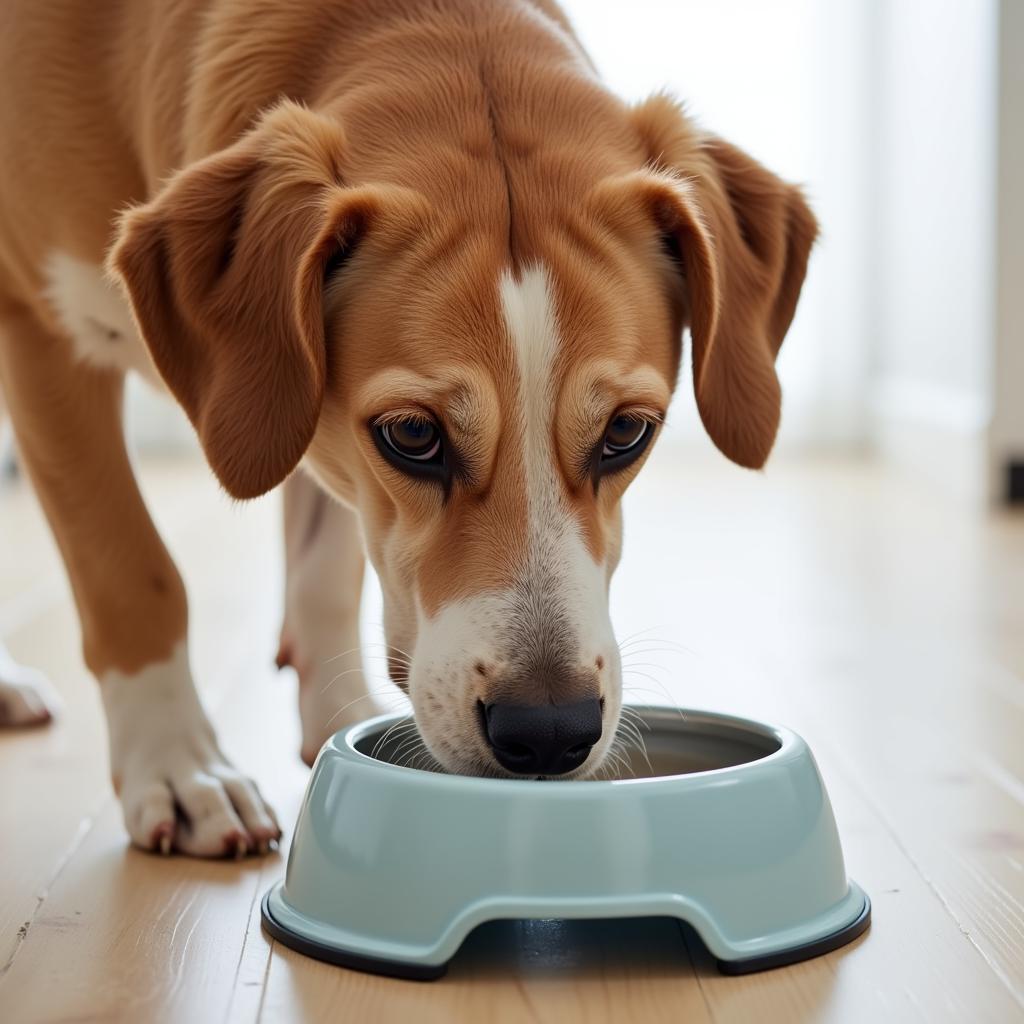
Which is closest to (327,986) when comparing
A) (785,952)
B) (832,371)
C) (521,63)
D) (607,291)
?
(785,952)

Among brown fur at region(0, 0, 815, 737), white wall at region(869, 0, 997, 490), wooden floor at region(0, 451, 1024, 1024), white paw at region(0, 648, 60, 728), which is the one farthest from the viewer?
white wall at region(869, 0, 997, 490)

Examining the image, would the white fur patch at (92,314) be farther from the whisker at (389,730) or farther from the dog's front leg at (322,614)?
the whisker at (389,730)

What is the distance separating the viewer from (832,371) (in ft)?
26.9

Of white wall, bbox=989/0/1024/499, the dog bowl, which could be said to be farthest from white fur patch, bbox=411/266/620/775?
white wall, bbox=989/0/1024/499

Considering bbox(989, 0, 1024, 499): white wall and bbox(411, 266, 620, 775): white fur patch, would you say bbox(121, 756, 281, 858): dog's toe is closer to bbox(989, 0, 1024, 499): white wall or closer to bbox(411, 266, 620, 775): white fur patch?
bbox(411, 266, 620, 775): white fur patch

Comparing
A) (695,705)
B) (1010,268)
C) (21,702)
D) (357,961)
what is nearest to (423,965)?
(357,961)

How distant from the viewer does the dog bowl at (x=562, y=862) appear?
161 cm

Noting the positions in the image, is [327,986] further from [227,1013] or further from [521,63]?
[521,63]

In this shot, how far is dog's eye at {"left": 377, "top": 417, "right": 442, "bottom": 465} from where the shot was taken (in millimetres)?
1877

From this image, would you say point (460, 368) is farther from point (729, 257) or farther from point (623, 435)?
point (729, 257)

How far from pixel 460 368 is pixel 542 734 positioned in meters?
0.44

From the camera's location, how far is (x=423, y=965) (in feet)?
5.28

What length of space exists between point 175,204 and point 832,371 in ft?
21.7

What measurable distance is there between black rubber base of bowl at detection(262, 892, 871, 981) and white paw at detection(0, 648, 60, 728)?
122 cm
